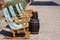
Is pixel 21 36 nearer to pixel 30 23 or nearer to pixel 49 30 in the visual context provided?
pixel 30 23

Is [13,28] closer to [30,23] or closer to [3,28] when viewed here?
[30,23]

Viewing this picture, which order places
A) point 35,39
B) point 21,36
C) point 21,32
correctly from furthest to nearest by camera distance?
point 21,32 → point 21,36 → point 35,39

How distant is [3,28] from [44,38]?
9.87 ft

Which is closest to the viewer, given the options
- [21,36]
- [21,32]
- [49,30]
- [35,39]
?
[35,39]

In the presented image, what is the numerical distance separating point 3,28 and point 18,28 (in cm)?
244

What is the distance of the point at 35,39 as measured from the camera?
8.70 meters

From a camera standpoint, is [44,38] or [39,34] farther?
[39,34]

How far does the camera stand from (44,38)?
29.3 ft

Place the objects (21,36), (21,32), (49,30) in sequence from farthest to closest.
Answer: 1. (49,30)
2. (21,32)
3. (21,36)

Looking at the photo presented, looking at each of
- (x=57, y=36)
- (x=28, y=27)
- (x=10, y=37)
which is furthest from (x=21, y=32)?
(x=57, y=36)

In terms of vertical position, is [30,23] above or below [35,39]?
above

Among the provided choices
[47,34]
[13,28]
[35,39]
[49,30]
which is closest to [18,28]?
[13,28]

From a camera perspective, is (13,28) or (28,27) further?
(28,27)

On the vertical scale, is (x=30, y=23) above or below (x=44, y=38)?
above
